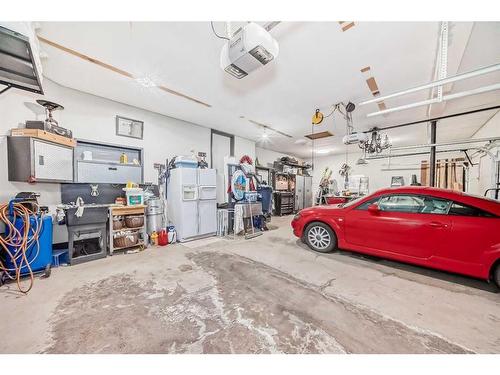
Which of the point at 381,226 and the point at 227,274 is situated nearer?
the point at 227,274

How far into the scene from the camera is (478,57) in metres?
2.68

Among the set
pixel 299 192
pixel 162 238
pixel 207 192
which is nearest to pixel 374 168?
pixel 299 192

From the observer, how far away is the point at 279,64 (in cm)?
294

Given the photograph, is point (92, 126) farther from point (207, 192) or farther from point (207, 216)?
point (207, 216)

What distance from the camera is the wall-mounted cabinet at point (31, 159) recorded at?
292cm

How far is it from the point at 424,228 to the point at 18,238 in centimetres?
548

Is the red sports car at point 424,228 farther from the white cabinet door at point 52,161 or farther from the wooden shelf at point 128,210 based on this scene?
the white cabinet door at point 52,161

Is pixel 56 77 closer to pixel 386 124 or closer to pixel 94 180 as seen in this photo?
pixel 94 180

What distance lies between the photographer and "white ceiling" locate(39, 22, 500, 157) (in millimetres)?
2271

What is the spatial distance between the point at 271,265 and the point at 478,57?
4399 mm

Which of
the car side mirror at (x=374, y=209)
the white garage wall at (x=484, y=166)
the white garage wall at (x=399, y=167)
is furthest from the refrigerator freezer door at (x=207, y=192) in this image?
the white garage wall at (x=399, y=167)

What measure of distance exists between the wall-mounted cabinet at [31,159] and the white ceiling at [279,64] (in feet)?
4.27
